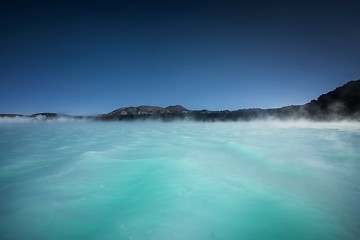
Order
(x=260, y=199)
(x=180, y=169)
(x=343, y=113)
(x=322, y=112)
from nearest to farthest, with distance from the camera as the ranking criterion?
(x=260, y=199) → (x=180, y=169) → (x=343, y=113) → (x=322, y=112)

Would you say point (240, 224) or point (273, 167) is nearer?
A: point (240, 224)

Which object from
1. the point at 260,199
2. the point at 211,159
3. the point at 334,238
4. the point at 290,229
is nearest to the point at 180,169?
the point at 211,159

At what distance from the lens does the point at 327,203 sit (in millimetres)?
3977

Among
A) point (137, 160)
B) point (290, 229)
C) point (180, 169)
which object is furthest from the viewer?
point (137, 160)

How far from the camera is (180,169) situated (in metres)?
6.08

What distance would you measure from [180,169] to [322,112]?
36.9 meters

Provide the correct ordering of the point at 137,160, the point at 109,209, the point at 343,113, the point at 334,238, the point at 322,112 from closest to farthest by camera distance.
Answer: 1. the point at 334,238
2. the point at 109,209
3. the point at 137,160
4. the point at 343,113
5. the point at 322,112

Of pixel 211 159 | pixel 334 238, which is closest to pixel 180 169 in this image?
pixel 211 159

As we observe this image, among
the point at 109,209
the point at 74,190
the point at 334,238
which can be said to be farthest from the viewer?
the point at 74,190

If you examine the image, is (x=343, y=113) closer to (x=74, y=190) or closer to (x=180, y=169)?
(x=180, y=169)

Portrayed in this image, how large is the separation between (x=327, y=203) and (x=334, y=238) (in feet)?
3.57

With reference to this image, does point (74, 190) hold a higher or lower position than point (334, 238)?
higher

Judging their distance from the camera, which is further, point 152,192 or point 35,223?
point 152,192

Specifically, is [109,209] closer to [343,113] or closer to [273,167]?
[273,167]
